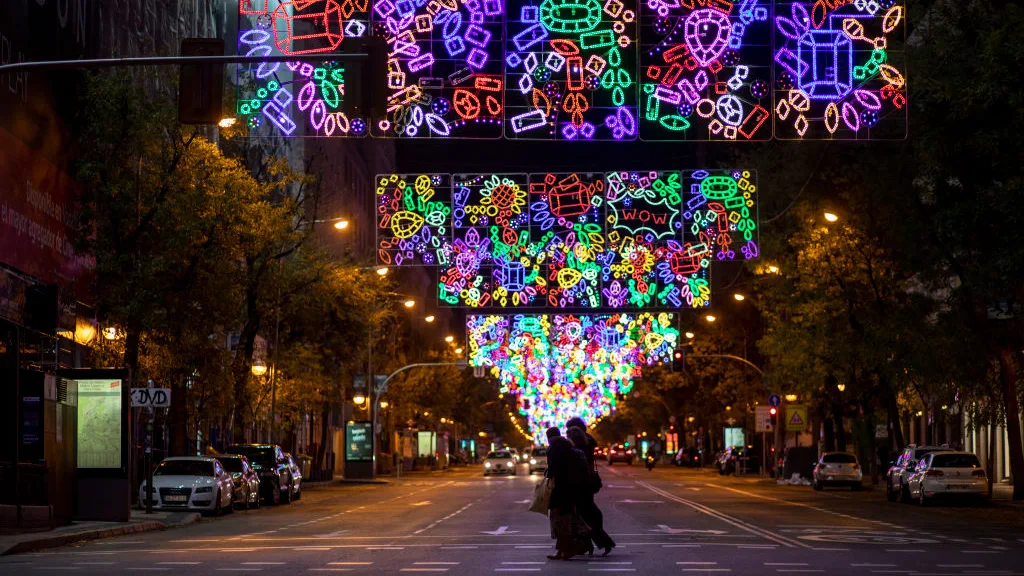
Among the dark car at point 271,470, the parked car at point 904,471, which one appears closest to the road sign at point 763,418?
the parked car at point 904,471

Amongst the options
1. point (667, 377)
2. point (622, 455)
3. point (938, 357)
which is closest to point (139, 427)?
point (938, 357)

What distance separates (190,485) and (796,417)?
1225 inches

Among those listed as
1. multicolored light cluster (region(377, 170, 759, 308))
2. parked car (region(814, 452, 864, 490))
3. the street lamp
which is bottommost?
parked car (region(814, 452, 864, 490))

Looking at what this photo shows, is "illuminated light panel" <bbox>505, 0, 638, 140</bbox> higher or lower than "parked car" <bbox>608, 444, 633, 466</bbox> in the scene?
higher

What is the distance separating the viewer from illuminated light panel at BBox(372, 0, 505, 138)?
35156mm

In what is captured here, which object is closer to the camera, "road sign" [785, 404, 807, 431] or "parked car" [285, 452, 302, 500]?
"parked car" [285, 452, 302, 500]

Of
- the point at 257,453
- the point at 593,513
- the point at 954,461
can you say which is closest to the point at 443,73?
the point at 593,513

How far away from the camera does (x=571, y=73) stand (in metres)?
35.2

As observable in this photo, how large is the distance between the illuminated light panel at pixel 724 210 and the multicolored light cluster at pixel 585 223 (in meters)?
0.03

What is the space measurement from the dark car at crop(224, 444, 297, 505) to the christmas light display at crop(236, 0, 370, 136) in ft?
49.2

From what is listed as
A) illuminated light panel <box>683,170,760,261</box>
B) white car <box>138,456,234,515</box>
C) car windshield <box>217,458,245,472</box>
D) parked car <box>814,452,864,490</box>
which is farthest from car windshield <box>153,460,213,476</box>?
parked car <box>814,452,864,490</box>

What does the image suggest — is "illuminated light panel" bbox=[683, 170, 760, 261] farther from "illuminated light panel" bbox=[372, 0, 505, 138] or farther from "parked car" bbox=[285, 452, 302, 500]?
"illuminated light panel" bbox=[372, 0, 505, 138]

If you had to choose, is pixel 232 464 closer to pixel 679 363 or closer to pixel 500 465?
pixel 500 465

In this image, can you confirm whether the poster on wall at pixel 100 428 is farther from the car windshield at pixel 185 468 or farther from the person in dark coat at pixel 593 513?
the person in dark coat at pixel 593 513
